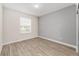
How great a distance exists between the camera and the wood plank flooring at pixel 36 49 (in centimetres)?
121

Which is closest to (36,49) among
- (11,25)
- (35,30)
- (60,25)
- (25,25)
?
(35,30)

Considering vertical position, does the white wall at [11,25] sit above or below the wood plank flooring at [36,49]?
above

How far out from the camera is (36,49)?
1.34 meters

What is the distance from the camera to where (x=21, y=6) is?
120 centimetres

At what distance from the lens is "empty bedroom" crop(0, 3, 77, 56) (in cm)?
122

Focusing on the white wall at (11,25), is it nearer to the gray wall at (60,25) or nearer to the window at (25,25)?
the window at (25,25)

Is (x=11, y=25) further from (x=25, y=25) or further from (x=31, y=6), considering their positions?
(x=31, y=6)

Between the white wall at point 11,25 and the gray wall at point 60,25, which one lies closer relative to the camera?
the white wall at point 11,25

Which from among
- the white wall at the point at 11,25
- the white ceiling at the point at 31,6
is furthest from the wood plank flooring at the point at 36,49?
the white ceiling at the point at 31,6

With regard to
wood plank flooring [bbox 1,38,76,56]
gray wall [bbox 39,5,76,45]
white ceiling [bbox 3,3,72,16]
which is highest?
white ceiling [bbox 3,3,72,16]

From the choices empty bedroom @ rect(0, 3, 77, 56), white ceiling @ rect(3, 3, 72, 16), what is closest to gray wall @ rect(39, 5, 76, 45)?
empty bedroom @ rect(0, 3, 77, 56)

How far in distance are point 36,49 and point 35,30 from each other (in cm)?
37

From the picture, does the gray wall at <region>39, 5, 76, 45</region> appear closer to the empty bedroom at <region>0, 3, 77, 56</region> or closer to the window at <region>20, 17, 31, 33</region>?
the empty bedroom at <region>0, 3, 77, 56</region>

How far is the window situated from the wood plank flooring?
0.69 feet
